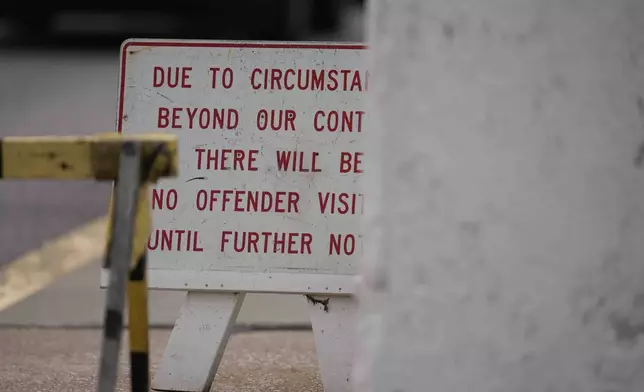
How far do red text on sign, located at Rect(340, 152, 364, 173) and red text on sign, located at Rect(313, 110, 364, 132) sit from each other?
3.3 inches

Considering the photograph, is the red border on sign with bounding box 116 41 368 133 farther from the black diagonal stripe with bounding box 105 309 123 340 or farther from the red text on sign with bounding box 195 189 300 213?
the black diagonal stripe with bounding box 105 309 123 340

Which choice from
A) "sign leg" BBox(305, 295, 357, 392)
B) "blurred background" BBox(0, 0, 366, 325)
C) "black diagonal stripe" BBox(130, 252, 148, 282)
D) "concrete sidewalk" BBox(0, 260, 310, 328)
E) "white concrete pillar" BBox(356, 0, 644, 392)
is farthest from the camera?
"blurred background" BBox(0, 0, 366, 325)

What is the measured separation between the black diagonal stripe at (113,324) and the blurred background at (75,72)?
2.68m

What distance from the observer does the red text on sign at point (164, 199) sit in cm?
475

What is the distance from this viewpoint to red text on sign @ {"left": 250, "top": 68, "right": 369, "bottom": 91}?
4.70 meters

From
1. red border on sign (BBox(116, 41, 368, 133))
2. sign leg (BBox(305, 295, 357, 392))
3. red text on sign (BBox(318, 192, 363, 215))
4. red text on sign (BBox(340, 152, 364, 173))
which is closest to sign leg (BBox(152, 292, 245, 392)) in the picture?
sign leg (BBox(305, 295, 357, 392))

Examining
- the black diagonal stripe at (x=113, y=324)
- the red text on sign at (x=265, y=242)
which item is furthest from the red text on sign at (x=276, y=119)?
the black diagonal stripe at (x=113, y=324)

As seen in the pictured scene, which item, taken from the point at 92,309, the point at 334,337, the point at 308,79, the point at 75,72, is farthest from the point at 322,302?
the point at 75,72

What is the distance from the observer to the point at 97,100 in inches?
682

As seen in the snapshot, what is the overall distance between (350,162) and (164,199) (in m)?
0.67

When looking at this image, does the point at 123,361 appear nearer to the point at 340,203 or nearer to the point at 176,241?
the point at 176,241

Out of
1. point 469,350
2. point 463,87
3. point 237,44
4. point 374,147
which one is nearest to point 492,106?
point 463,87

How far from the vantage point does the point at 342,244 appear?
464cm

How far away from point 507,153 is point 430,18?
0.38m
